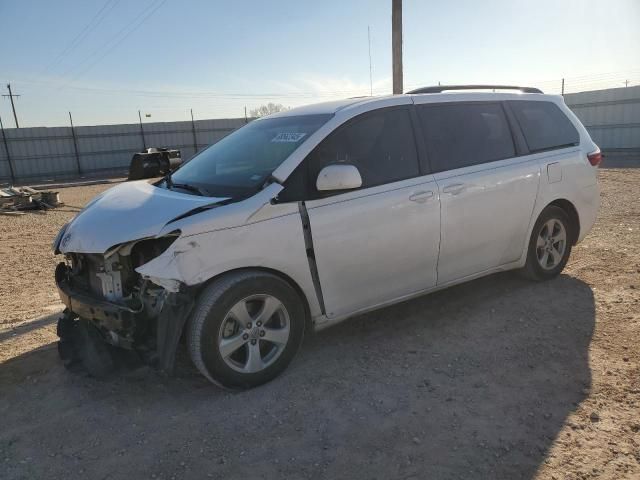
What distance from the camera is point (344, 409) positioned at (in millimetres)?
3109

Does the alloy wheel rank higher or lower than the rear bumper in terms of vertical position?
lower

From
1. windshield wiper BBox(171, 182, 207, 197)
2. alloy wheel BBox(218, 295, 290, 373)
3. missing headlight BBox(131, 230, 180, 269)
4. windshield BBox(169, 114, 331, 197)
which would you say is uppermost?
windshield BBox(169, 114, 331, 197)

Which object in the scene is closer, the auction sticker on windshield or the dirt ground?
the dirt ground

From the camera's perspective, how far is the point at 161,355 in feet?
10.1

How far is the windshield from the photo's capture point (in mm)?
3545

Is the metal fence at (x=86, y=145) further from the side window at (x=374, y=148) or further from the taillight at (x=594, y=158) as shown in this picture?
the side window at (x=374, y=148)

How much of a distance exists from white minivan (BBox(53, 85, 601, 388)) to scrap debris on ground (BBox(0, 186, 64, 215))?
11162 millimetres

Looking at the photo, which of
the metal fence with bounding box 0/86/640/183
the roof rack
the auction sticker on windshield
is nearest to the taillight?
the roof rack

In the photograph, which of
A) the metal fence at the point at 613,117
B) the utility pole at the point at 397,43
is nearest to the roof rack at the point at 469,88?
the utility pole at the point at 397,43

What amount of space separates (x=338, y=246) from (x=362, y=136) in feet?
2.87

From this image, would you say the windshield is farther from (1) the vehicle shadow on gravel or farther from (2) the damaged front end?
(1) the vehicle shadow on gravel

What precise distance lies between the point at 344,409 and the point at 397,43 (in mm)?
9311

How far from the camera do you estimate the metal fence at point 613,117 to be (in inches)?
856

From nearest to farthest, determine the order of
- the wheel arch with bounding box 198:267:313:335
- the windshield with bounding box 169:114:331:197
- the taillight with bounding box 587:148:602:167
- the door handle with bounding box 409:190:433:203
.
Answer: the wheel arch with bounding box 198:267:313:335
the windshield with bounding box 169:114:331:197
the door handle with bounding box 409:190:433:203
the taillight with bounding box 587:148:602:167
